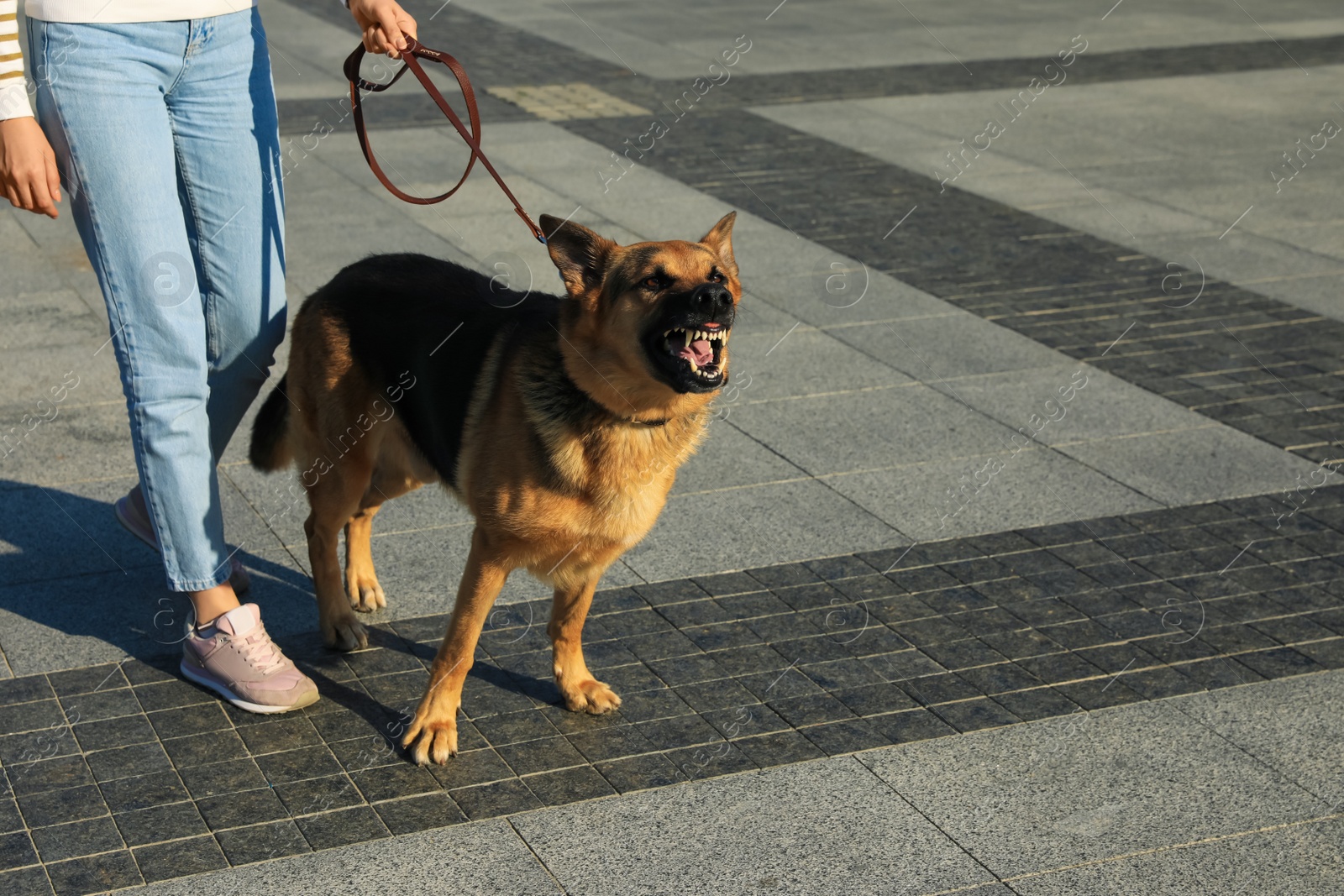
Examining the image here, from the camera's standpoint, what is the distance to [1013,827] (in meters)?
3.75

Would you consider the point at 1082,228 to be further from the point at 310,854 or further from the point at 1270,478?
the point at 310,854

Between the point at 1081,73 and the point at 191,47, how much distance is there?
12.6 metres

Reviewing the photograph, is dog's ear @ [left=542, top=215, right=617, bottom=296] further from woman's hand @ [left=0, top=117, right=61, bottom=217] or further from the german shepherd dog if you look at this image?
woman's hand @ [left=0, top=117, right=61, bottom=217]

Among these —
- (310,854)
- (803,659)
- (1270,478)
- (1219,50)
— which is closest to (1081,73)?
(1219,50)

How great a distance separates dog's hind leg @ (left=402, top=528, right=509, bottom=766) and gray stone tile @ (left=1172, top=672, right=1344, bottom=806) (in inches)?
86.5

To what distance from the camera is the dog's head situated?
371cm

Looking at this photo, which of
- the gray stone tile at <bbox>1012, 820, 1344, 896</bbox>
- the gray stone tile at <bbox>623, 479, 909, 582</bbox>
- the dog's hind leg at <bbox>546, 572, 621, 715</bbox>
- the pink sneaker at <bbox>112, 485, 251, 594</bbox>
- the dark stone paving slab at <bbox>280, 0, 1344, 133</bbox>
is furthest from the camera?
the dark stone paving slab at <bbox>280, 0, 1344, 133</bbox>

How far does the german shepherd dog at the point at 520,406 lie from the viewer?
383 cm

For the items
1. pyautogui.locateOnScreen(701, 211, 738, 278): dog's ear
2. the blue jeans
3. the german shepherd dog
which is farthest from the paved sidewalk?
pyautogui.locateOnScreen(701, 211, 738, 278): dog's ear

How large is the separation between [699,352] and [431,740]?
134 cm

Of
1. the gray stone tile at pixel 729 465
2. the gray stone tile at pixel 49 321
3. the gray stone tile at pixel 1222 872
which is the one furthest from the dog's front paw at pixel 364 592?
the gray stone tile at pixel 49 321

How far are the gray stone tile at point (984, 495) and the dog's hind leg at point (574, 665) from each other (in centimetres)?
174

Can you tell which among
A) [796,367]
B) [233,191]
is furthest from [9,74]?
[796,367]

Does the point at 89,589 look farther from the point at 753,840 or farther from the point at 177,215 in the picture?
the point at 753,840
